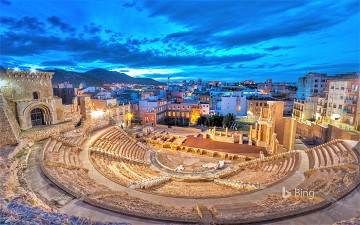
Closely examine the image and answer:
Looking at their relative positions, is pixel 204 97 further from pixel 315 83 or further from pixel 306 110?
pixel 315 83

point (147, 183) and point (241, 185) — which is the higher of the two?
point (147, 183)

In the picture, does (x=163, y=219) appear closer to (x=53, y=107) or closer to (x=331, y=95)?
(x=53, y=107)

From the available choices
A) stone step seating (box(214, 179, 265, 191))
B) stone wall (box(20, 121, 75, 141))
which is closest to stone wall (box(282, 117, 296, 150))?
stone step seating (box(214, 179, 265, 191))

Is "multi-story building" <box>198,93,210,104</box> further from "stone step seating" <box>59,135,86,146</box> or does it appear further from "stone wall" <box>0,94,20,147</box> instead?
"stone wall" <box>0,94,20,147</box>

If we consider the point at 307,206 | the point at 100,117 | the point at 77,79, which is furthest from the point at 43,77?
the point at 77,79

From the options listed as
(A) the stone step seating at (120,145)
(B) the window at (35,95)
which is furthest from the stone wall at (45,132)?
(B) the window at (35,95)

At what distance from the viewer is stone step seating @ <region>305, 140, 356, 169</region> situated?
12697mm

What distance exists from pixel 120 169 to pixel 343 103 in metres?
31.9

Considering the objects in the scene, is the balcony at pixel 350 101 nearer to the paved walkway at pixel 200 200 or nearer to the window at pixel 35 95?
the paved walkway at pixel 200 200

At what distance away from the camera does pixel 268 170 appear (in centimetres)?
1614

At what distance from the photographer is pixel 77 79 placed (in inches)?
4424

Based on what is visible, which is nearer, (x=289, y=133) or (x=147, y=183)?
(x=147, y=183)

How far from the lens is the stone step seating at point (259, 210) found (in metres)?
6.70
